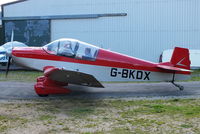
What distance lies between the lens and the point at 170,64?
30.9ft

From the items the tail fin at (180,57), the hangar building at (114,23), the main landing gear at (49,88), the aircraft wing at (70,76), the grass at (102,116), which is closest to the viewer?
the grass at (102,116)

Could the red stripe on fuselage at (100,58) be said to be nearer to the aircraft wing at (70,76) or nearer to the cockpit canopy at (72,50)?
the cockpit canopy at (72,50)

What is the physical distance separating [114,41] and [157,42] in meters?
3.51

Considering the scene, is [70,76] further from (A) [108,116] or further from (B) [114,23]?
(B) [114,23]

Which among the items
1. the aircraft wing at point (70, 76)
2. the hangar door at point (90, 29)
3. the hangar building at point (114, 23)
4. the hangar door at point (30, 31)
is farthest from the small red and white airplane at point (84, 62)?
the hangar door at point (30, 31)

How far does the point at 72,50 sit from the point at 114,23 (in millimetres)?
13614

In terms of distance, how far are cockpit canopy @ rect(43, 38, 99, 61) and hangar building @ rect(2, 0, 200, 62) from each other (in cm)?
1314

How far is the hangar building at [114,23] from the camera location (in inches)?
814

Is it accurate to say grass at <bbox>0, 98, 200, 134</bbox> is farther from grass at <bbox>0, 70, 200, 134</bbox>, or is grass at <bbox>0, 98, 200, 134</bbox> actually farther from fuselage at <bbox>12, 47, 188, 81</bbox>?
fuselage at <bbox>12, 47, 188, 81</bbox>

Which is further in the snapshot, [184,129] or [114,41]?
[114,41]

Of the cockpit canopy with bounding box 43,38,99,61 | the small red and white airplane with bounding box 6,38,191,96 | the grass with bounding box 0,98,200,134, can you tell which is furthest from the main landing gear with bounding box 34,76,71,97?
the cockpit canopy with bounding box 43,38,99,61

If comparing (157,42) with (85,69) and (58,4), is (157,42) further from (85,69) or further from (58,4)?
(85,69)

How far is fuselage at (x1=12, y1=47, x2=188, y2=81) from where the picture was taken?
881cm

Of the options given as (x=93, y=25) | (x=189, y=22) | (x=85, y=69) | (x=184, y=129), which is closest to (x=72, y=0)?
(x=93, y=25)
